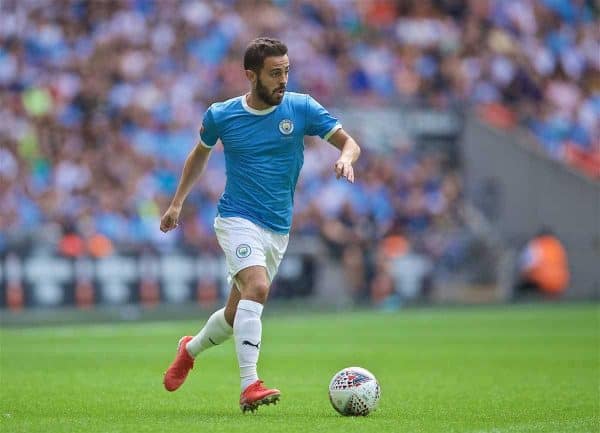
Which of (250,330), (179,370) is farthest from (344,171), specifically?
(179,370)

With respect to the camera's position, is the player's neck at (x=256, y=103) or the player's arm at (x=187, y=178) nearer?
the player's neck at (x=256, y=103)

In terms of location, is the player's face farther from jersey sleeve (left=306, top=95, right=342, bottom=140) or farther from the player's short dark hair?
jersey sleeve (left=306, top=95, right=342, bottom=140)

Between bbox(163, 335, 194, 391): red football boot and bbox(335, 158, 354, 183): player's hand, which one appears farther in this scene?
bbox(163, 335, 194, 391): red football boot

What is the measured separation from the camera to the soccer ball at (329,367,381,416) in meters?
8.92

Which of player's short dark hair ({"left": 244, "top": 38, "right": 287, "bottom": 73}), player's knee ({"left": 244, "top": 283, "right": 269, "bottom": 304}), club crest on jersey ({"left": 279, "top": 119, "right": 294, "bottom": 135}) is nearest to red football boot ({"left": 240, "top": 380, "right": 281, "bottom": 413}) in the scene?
player's knee ({"left": 244, "top": 283, "right": 269, "bottom": 304})

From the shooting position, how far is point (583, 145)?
30.9 m

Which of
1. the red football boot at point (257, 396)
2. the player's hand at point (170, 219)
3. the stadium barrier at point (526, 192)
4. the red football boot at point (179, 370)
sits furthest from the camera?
the stadium barrier at point (526, 192)

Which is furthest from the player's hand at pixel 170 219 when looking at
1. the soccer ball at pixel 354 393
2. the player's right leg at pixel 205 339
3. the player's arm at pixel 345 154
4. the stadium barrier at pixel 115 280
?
the stadium barrier at pixel 115 280

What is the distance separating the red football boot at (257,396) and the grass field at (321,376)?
9 cm

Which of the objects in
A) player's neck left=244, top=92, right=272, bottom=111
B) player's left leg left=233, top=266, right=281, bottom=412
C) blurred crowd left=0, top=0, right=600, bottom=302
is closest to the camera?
player's left leg left=233, top=266, right=281, bottom=412

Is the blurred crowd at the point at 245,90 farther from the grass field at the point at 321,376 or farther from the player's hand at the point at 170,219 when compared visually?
the player's hand at the point at 170,219

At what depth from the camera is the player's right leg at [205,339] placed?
31.3ft

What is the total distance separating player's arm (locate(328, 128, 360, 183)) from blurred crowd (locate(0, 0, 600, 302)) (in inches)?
569

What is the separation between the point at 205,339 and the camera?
9695 mm
